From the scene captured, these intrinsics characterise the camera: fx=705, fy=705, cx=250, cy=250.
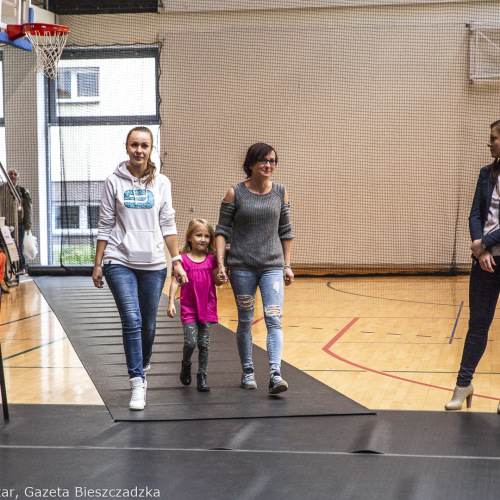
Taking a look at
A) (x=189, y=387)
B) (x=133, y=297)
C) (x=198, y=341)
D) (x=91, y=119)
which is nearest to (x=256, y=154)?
(x=133, y=297)

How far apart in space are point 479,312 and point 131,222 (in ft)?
5.70

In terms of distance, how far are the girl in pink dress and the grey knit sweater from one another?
21cm

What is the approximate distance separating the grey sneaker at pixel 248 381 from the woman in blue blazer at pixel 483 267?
1.02m

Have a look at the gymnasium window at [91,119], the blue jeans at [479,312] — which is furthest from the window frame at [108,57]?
the blue jeans at [479,312]

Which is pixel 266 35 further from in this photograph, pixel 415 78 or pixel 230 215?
pixel 230 215

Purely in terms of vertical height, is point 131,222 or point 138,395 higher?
point 131,222

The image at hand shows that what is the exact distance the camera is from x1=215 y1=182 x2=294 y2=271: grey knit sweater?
3704 mm

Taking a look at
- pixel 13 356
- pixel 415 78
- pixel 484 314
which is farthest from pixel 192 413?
pixel 415 78

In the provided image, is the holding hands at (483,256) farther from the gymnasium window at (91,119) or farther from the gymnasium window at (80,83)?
the gymnasium window at (80,83)

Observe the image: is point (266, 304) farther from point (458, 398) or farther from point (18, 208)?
point (18, 208)

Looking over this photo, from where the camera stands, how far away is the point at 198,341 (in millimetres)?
3885

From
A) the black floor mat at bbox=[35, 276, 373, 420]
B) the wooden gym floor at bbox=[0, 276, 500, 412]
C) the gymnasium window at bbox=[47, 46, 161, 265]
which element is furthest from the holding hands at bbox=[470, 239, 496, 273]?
the gymnasium window at bbox=[47, 46, 161, 265]

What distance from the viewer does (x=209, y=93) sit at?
1166 centimetres

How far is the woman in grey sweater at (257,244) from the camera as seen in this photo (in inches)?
145
